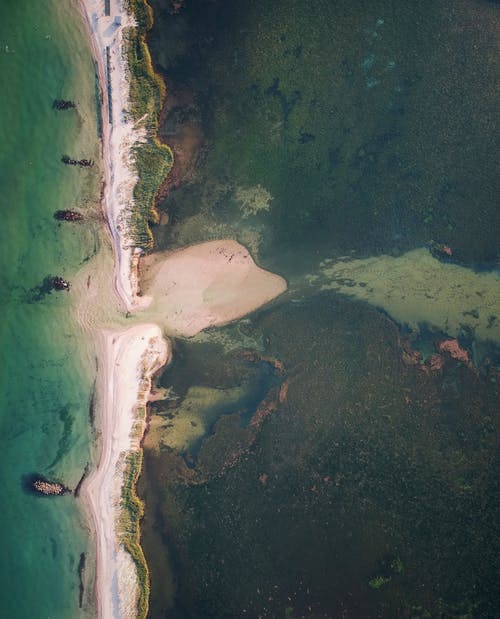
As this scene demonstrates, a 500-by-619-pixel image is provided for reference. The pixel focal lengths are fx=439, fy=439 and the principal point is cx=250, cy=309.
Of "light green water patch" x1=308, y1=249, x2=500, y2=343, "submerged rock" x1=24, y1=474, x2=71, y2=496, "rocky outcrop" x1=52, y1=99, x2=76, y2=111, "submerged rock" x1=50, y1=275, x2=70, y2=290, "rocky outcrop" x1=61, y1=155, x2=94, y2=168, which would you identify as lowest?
"submerged rock" x1=24, y1=474, x2=71, y2=496

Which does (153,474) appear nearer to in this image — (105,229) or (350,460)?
(350,460)

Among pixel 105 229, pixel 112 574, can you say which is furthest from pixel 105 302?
pixel 112 574

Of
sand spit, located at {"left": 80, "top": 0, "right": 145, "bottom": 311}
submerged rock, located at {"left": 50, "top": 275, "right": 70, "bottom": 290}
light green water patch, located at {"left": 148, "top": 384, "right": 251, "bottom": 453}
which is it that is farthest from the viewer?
light green water patch, located at {"left": 148, "top": 384, "right": 251, "bottom": 453}

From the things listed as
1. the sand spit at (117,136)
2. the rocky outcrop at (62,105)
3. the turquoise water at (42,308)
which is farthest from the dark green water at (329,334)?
the rocky outcrop at (62,105)

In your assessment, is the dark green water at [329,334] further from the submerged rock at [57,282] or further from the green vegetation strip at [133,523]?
the submerged rock at [57,282]

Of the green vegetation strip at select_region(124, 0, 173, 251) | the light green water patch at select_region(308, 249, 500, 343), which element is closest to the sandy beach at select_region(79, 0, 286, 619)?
the green vegetation strip at select_region(124, 0, 173, 251)

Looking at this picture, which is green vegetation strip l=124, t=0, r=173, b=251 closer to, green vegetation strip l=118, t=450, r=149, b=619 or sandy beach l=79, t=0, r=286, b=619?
sandy beach l=79, t=0, r=286, b=619
